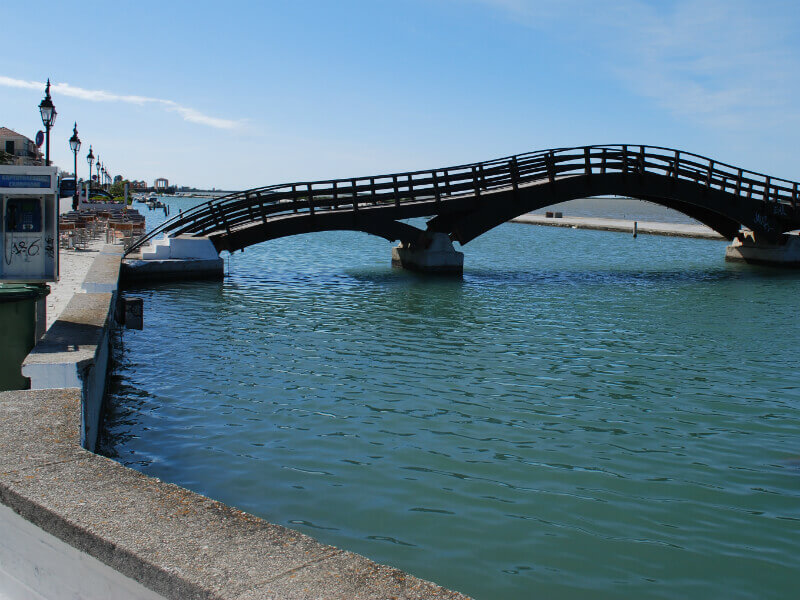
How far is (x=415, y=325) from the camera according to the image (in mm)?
17188

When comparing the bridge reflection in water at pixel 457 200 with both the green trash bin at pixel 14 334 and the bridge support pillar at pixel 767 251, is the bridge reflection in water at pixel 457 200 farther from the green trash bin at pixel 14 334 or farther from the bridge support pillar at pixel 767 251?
the green trash bin at pixel 14 334

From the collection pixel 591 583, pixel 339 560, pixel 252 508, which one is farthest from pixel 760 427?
pixel 339 560

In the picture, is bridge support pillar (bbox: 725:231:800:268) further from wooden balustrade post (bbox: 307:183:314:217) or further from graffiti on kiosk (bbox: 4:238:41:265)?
graffiti on kiosk (bbox: 4:238:41:265)

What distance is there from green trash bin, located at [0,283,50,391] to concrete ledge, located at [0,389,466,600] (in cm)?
303

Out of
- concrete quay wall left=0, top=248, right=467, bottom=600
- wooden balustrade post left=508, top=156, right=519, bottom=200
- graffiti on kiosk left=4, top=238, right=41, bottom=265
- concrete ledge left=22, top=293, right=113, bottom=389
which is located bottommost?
concrete quay wall left=0, top=248, right=467, bottom=600

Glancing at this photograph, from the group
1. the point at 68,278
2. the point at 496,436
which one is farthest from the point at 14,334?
the point at 68,278

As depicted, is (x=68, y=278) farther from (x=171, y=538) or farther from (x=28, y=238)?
(x=171, y=538)

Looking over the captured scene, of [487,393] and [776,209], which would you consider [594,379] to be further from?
[776,209]

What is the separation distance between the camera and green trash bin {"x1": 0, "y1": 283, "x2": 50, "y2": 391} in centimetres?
696

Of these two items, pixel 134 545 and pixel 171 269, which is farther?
pixel 171 269

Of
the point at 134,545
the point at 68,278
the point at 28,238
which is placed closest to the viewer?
the point at 134,545

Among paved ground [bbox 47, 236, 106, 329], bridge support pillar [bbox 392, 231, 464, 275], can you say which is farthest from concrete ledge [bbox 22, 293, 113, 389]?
bridge support pillar [bbox 392, 231, 464, 275]

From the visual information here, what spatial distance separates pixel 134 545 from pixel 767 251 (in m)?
38.8

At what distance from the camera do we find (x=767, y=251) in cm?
3709
